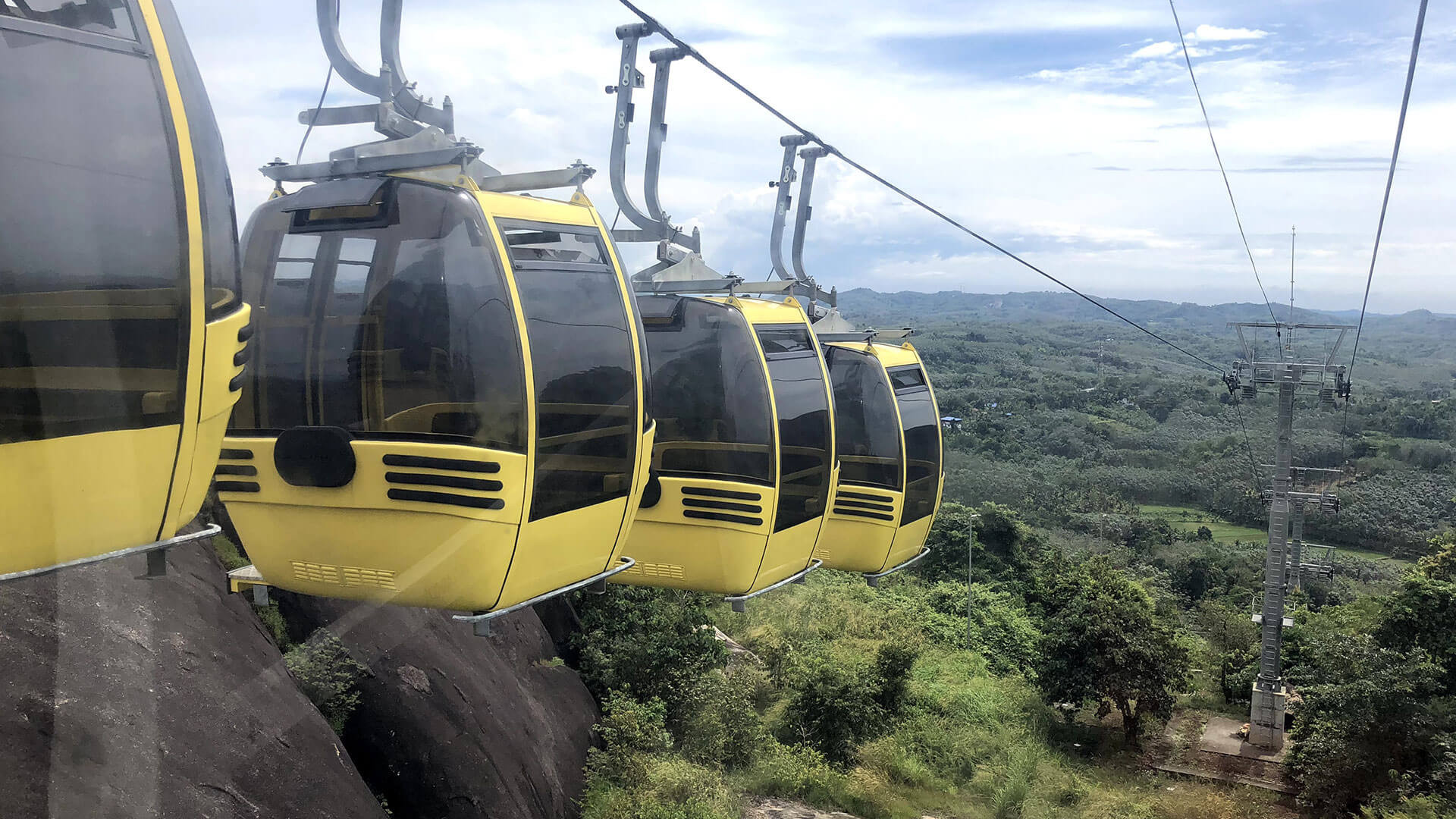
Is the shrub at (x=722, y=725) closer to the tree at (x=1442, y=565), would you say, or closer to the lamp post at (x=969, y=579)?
the lamp post at (x=969, y=579)

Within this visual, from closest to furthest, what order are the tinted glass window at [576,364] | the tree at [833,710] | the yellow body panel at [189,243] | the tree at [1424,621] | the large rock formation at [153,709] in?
1. the yellow body panel at [189,243]
2. the tinted glass window at [576,364]
3. the large rock formation at [153,709]
4. the tree at [1424,621]
5. the tree at [833,710]

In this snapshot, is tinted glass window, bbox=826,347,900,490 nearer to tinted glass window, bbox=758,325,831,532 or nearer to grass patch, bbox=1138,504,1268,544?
tinted glass window, bbox=758,325,831,532

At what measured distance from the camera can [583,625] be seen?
71.4 ft

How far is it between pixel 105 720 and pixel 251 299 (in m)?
6.24

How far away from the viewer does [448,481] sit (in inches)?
136

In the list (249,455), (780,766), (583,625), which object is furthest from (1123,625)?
(249,455)

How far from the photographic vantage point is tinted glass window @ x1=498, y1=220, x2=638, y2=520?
143 inches

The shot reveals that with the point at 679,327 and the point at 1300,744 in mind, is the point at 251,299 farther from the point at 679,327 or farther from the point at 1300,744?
the point at 1300,744

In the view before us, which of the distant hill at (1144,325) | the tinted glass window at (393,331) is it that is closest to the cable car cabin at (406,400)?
the tinted glass window at (393,331)

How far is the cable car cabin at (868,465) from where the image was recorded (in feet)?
26.3

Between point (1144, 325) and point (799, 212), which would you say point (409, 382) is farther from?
point (1144, 325)

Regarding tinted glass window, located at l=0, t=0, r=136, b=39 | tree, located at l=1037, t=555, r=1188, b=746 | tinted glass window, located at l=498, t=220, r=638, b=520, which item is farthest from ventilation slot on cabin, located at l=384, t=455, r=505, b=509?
tree, located at l=1037, t=555, r=1188, b=746

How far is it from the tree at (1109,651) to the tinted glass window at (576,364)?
24332 mm

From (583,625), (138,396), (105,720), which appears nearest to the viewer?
(138,396)
